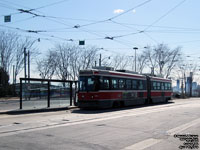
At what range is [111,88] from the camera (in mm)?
22938

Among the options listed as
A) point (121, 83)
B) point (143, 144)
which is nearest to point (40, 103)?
point (121, 83)

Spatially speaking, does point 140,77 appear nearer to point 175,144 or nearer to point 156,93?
point 156,93

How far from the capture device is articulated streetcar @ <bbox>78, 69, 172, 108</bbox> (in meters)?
21.7

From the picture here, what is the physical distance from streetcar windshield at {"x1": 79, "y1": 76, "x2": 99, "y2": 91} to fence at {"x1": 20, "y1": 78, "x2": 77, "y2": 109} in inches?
102

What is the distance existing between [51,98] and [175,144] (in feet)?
51.3

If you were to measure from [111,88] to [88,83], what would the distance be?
207 cm

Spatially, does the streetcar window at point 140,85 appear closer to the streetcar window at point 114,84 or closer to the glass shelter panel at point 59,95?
the streetcar window at point 114,84

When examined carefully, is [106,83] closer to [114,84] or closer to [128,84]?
[114,84]

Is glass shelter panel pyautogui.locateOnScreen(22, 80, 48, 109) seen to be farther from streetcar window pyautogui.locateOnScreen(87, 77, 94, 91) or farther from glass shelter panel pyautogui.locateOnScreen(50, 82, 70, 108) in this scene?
streetcar window pyautogui.locateOnScreen(87, 77, 94, 91)

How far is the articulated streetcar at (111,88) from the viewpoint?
854 inches

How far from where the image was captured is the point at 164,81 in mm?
35156

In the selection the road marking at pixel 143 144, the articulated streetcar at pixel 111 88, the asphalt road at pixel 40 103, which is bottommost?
the road marking at pixel 143 144

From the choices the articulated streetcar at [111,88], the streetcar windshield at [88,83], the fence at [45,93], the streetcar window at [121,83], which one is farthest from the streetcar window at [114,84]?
the fence at [45,93]

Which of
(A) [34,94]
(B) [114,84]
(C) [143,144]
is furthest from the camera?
(B) [114,84]
